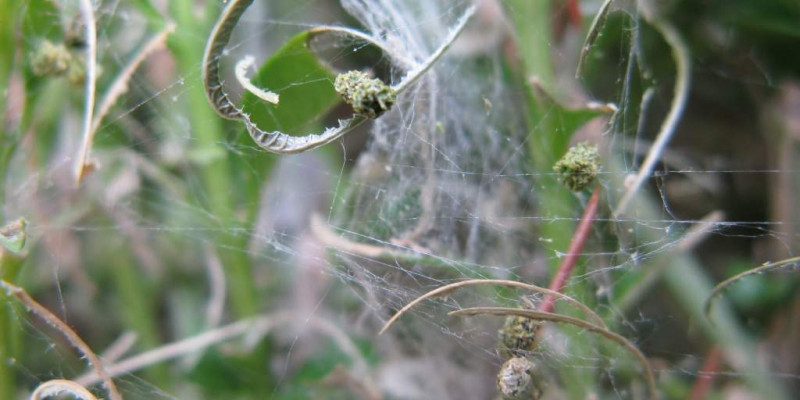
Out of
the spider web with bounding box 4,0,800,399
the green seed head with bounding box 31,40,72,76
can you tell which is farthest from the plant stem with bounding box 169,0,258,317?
the green seed head with bounding box 31,40,72,76

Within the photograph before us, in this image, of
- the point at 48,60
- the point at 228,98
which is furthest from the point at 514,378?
the point at 48,60

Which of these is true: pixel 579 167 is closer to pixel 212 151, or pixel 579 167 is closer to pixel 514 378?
pixel 514 378

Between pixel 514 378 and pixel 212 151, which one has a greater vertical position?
pixel 212 151

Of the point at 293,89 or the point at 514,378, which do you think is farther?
the point at 293,89

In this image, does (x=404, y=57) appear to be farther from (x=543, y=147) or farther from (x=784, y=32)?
(x=784, y=32)

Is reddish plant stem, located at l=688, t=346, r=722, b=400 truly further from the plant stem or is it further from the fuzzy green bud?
the plant stem

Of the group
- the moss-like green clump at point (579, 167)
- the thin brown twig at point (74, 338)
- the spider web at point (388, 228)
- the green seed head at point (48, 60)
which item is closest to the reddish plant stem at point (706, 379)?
the spider web at point (388, 228)
